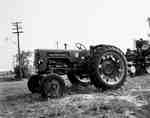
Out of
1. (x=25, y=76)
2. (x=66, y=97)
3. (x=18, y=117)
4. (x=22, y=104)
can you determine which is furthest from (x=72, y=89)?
(x=25, y=76)

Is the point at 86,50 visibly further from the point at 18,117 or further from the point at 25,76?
the point at 25,76

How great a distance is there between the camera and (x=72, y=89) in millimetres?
8414

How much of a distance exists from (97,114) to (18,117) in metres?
1.80

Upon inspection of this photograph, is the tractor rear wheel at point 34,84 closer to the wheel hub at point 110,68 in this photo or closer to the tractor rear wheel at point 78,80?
the tractor rear wheel at point 78,80

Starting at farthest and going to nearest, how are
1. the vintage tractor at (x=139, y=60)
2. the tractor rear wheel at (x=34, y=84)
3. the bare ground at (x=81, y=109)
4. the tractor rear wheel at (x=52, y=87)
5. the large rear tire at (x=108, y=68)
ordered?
the vintage tractor at (x=139, y=60) → the tractor rear wheel at (x=34, y=84) → the large rear tire at (x=108, y=68) → the tractor rear wheel at (x=52, y=87) → the bare ground at (x=81, y=109)

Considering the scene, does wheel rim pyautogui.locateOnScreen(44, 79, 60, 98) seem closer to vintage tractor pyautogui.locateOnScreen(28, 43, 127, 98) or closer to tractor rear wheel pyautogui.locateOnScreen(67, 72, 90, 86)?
vintage tractor pyautogui.locateOnScreen(28, 43, 127, 98)

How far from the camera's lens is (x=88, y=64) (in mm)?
7840

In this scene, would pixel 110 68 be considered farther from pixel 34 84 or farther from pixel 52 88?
pixel 34 84

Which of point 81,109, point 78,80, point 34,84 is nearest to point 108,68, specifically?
point 78,80

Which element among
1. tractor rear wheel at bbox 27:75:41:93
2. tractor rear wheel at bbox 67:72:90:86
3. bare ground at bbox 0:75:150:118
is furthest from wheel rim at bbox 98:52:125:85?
tractor rear wheel at bbox 27:75:41:93

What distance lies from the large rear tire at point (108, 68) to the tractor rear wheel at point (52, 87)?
1.35 m

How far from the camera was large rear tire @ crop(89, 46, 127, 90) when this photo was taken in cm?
759

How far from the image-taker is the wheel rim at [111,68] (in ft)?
25.9

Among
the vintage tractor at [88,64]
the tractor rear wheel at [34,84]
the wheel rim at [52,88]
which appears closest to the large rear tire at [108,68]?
the vintage tractor at [88,64]
